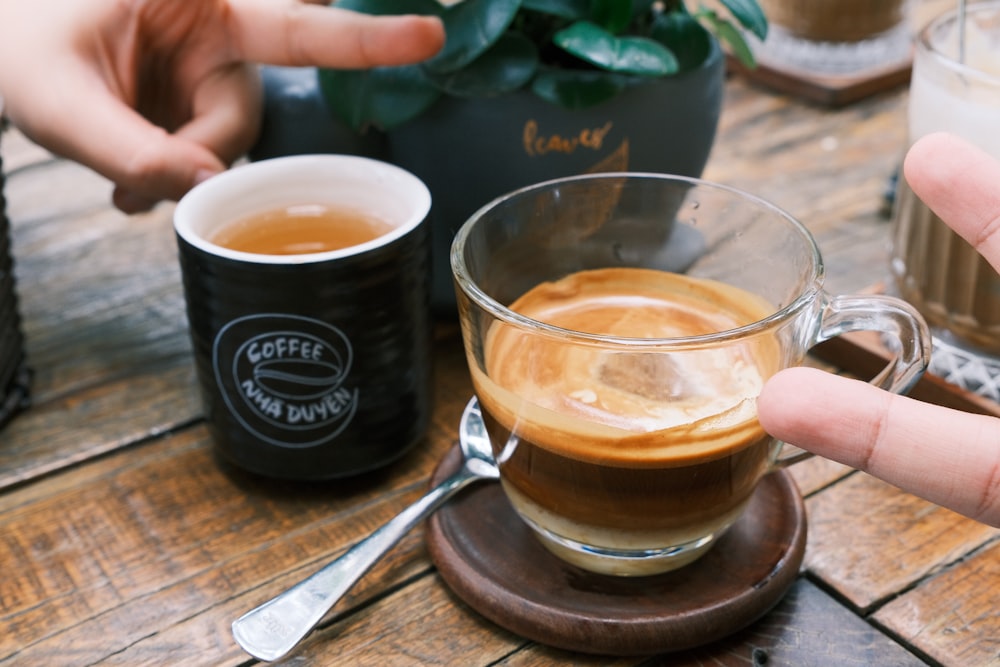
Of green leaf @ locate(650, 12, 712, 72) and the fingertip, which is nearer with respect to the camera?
the fingertip

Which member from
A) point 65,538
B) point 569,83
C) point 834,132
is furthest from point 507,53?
point 834,132

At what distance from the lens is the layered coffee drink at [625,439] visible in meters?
0.46

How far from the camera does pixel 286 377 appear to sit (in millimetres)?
542

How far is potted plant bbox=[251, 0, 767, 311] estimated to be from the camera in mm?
612

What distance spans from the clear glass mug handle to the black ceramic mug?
0.71 feet

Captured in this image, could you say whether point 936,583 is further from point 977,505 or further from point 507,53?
point 507,53

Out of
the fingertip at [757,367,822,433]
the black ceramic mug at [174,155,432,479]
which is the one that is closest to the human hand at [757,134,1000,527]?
the fingertip at [757,367,822,433]

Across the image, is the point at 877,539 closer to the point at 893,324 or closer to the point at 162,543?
the point at 893,324

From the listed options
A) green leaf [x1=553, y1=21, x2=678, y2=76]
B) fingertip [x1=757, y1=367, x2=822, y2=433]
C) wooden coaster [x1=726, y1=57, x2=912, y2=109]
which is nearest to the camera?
fingertip [x1=757, y1=367, x2=822, y2=433]

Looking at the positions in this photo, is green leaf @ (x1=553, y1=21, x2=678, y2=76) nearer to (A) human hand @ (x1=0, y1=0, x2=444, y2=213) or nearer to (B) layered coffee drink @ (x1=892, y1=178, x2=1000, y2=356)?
(A) human hand @ (x1=0, y1=0, x2=444, y2=213)

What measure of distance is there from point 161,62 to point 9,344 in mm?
215

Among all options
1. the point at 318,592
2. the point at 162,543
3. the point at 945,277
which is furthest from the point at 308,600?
the point at 945,277

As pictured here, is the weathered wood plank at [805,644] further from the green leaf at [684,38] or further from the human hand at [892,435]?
the green leaf at [684,38]

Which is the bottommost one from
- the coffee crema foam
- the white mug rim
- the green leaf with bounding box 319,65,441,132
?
the coffee crema foam
